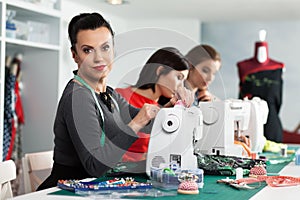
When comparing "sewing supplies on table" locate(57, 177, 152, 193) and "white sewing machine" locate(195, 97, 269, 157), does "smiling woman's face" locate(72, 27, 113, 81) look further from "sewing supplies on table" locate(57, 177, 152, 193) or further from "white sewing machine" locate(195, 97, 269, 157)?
"white sewing machine" locate(195, 97, 269, 157)

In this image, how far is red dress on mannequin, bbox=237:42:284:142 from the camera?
5.96 metres

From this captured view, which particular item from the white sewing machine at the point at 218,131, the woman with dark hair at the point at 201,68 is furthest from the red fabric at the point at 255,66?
the white sewing machine at the point at 218,131

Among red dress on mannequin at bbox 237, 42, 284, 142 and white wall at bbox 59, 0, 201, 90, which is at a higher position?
white wall at bbox 59, 0, 201, 90

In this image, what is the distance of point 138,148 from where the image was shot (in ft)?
10.2

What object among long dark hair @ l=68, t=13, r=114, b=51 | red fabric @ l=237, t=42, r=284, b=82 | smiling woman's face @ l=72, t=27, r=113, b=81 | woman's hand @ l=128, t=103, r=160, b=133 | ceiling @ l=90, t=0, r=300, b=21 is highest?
ceiling @ l=90, t=0, r=300, b=21

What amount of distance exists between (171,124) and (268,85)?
3831mm

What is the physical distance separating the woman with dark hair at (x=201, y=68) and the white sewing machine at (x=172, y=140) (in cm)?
197

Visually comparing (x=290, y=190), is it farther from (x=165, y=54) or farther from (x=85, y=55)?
(x=165, y=54)

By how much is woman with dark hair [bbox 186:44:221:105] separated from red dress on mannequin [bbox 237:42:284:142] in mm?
1448

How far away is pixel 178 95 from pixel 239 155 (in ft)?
1.99

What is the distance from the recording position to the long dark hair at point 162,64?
10.4 feet

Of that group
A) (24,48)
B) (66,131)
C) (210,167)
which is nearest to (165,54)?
(210,167)

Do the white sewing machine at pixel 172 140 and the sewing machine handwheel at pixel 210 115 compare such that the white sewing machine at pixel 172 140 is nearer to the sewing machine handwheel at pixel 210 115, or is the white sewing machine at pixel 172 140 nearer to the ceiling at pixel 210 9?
the sewing machine handwheel at pixel 210 115

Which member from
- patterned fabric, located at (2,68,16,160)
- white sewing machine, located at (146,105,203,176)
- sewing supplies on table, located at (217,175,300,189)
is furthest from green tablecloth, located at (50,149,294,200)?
patterned fabric, located at (2,68,16,160)
